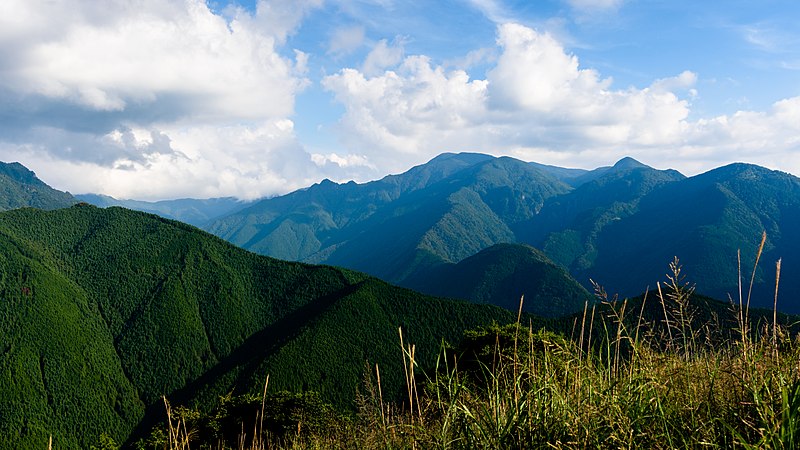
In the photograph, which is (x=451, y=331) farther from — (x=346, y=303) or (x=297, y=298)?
(x=297, y=298)

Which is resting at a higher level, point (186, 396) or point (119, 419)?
point (186, 396)

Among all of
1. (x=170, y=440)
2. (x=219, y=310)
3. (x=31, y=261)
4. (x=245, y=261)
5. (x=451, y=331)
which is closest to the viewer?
(x=170, y=440)

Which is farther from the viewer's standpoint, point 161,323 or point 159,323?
point 161,323

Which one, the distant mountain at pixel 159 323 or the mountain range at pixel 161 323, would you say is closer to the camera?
the mountain range at pixel 161 323

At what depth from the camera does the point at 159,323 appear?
15562 cm

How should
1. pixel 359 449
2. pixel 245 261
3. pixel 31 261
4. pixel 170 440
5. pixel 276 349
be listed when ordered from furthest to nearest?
pixel 245 261 < pixel 31 261 < pixel 276 349 < pixel 359 449 < pixel 170 440

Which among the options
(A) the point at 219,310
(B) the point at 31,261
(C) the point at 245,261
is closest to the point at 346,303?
(A) the point at 219,310

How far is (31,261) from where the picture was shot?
150 metres

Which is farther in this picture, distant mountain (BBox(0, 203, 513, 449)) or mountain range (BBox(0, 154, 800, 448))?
distant mountain (BBox(0, 203, 513, 449))

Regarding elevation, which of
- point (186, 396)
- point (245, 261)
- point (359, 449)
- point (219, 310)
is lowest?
point (186, 396)

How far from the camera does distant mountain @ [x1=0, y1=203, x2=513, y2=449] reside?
10800cm

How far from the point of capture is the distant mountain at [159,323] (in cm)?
10800

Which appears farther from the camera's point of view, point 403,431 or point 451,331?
point 451,331

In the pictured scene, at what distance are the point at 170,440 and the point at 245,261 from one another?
19014 centimetres
